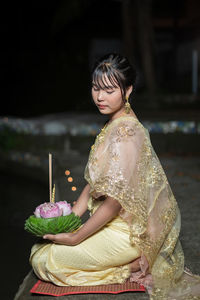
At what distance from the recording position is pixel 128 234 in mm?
2609

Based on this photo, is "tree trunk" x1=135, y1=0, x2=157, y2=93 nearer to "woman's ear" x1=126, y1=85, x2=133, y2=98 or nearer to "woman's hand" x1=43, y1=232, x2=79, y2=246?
"woman's ear" x1=126, y1=85, x2=133, y2=98

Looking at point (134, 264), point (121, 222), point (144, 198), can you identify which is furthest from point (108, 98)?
point (134, 264)

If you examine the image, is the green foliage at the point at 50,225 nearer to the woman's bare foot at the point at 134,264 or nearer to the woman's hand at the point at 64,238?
the woman's hand at the point at 64,238

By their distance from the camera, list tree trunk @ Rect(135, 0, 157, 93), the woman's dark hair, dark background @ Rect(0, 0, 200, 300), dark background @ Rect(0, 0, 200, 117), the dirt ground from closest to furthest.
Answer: the woman's dark hair → the dirt ground → tree trunk @ Rect(135, 0, 157, 93) → dark background @ Rect(0, 0, 200, 300) → dark background @ Rect(0, 0, 200, 117)

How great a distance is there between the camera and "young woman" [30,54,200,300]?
2.50 m

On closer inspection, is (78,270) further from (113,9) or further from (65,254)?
(113,9)

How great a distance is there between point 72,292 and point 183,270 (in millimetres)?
656

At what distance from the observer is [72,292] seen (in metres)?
2.56

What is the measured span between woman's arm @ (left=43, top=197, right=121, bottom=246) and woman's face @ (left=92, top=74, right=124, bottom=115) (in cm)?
48

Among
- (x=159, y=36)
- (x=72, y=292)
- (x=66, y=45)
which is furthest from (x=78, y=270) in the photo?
(x=159, y=36)

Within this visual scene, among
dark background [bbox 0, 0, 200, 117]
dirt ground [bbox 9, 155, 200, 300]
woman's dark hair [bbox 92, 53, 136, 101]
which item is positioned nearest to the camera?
woman's dark hair [bbox 92, 53, 136, 101]

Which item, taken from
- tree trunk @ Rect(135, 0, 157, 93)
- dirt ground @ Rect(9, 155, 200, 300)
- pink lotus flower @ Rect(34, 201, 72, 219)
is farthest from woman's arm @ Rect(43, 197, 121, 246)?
tree trunk @ Rect(135, 0, 157, 93)

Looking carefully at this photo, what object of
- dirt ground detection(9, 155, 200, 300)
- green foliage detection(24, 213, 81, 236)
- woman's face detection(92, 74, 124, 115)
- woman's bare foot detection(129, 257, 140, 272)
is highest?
woman's face detection(92, 74, 124, 115)

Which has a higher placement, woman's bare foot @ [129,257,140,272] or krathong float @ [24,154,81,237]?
krathong float @ [24,154,81,237]
